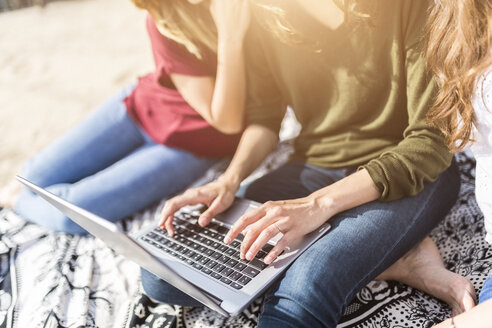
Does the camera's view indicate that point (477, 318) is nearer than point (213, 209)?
Yes

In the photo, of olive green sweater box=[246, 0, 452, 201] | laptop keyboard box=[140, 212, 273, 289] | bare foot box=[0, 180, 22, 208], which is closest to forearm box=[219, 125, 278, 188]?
olive green sweater box=[246, 0, 452, 201]

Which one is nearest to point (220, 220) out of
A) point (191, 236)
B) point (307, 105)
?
point (191, 236)

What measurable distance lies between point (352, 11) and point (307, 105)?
27 cm

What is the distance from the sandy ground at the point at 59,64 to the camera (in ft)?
7.71

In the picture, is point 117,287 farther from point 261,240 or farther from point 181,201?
point 261,240

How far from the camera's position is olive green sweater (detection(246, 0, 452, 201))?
3.13 feet

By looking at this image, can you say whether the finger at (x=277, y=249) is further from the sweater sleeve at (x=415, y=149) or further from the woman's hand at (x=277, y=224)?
the sweater sleeve at (x=415, y=149)

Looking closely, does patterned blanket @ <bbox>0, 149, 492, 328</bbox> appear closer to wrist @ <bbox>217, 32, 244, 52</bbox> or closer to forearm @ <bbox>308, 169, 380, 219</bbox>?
forearm @ <bbox>308, 169, 380, 219</bbox>

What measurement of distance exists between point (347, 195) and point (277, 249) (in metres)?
0.19

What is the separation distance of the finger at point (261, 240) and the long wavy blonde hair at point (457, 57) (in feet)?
1.17

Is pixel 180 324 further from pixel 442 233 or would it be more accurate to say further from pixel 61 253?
pixel 442 233

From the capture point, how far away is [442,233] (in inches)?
45.9

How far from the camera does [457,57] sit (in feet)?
2.64

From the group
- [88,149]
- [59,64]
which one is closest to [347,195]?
[88,149]
